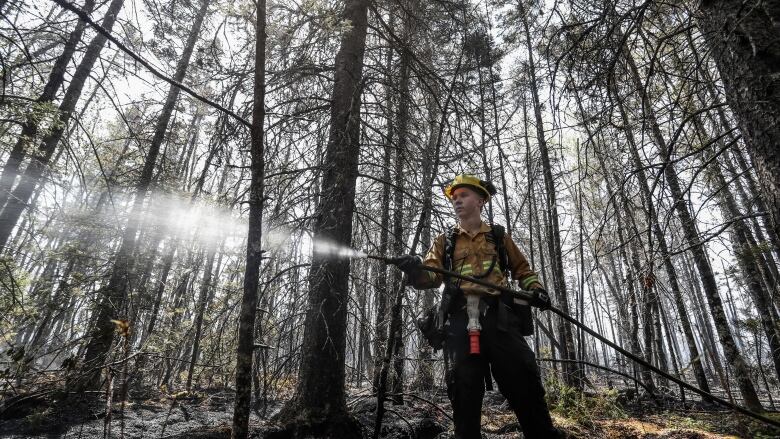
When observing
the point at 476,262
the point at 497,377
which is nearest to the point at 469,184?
the point at 476,262

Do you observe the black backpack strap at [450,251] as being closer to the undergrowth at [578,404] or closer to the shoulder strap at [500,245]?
the shoulder strap at [500,245]

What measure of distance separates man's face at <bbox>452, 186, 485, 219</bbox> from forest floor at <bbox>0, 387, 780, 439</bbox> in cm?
175

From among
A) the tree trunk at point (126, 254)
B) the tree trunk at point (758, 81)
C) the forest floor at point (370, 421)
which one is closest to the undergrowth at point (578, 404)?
the forest floor at point (370, 421)

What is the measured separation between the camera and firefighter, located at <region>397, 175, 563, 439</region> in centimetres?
289

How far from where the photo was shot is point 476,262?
131 inches

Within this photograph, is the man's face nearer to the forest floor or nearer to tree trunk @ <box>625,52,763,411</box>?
the forest floor

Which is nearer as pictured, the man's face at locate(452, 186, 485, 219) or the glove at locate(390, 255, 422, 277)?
the glove at locate(390, 255, 422, 277)

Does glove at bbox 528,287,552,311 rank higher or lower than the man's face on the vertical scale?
lower

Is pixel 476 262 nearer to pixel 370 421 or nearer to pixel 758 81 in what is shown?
pixel 758 81

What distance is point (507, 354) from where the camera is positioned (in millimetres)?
2957

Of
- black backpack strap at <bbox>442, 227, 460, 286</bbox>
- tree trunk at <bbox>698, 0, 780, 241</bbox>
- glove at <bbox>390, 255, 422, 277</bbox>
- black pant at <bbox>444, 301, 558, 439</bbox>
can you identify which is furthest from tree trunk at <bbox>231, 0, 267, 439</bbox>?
tree trunk at <bbox>698, 0, 780, 241</bbox>

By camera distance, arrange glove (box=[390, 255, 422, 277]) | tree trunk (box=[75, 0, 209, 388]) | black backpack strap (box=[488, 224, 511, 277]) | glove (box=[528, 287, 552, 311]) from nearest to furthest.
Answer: glove (box=[390, 255, 422, 277])
glove (box=[528, 287, 552, 311])
black backpack strap (box=[488, 224, 511, 277])
tree trunk (box=[75, 0, 209, 388])

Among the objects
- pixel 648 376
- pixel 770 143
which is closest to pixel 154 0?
pixel 770 143

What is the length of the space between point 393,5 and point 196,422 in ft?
24.3
